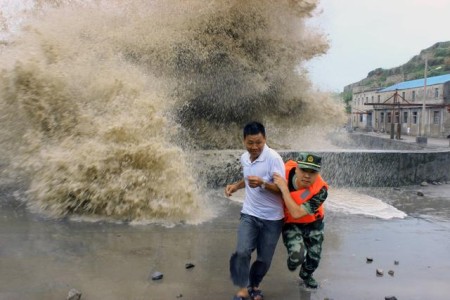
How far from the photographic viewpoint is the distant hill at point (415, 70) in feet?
229

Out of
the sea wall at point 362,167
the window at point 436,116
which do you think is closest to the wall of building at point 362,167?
the sea wall at point 362,167

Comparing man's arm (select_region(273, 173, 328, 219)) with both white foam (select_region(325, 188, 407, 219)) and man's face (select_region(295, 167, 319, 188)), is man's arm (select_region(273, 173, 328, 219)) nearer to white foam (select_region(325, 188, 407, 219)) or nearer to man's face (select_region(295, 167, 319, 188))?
man's face (select_region(295, 167, 319, 188))

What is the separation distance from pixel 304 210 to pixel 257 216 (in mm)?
330

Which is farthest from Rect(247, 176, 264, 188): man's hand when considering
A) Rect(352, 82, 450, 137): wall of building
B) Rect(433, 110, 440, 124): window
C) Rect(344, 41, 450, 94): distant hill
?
Rect(344, 41, 450, 94): distant hill

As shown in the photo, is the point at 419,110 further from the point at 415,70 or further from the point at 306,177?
the point at 306,177

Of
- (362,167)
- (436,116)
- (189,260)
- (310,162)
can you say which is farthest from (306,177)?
(436,116)

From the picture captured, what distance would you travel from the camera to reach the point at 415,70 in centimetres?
8050

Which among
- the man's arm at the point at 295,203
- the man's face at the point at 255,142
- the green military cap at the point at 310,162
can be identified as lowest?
the man's arm at the point at 295,203

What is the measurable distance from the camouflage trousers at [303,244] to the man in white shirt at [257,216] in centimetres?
12

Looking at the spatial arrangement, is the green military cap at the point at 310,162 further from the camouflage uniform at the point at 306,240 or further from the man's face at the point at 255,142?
the man's face at the point at 255,142

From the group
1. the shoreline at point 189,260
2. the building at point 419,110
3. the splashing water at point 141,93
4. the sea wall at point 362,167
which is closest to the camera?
the shoreline at point 189,260

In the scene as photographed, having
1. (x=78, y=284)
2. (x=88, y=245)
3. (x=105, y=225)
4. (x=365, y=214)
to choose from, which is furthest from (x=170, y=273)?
(x=365, y=214)

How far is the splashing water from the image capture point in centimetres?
586

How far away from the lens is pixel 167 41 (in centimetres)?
946
